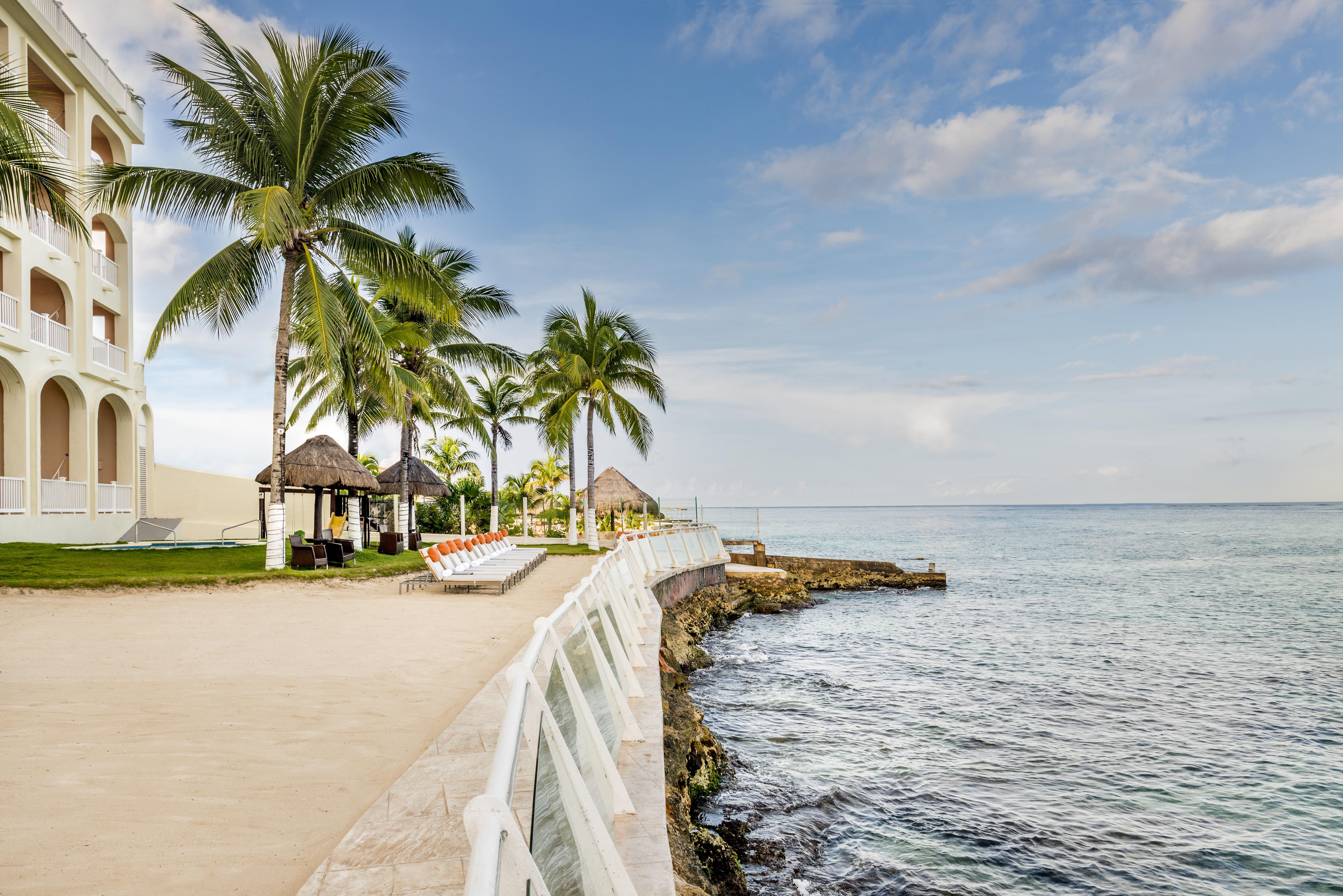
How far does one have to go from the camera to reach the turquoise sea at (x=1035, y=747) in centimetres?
675

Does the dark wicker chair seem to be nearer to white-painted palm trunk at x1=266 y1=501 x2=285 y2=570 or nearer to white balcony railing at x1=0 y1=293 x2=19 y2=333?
white-painted palm trunk at x1=266 y1=501 x2=285 y2=570

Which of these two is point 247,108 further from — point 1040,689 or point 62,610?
point 1040,689

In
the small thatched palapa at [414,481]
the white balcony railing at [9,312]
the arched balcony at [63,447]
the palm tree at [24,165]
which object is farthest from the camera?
the small thatched palapa at [414,481]

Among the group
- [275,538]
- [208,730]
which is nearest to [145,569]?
[275,538]

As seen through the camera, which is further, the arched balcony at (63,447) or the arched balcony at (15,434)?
the arched balcony at (63,447)

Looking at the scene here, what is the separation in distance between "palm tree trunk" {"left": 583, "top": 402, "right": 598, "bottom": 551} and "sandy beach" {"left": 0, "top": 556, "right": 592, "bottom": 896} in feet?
45.9

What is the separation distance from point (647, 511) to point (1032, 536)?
202 feet

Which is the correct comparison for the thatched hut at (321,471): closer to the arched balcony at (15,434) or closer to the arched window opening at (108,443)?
the arched balcony at (15,434)

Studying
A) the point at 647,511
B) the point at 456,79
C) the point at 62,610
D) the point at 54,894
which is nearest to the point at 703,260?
the point at 647,511

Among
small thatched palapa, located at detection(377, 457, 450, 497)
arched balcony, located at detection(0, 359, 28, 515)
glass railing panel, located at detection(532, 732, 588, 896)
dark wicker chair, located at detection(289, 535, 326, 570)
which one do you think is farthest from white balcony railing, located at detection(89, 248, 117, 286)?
glass railing panel, located at detection(532, 732, 588, 896)

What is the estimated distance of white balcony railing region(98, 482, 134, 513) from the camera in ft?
66.1

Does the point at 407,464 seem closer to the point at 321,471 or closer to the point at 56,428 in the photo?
the point at 321,471

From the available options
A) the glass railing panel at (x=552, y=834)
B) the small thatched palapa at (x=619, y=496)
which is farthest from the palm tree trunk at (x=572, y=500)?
the glass railing panel at (x=552, y=834)

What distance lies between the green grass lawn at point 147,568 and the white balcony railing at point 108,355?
222 inches
